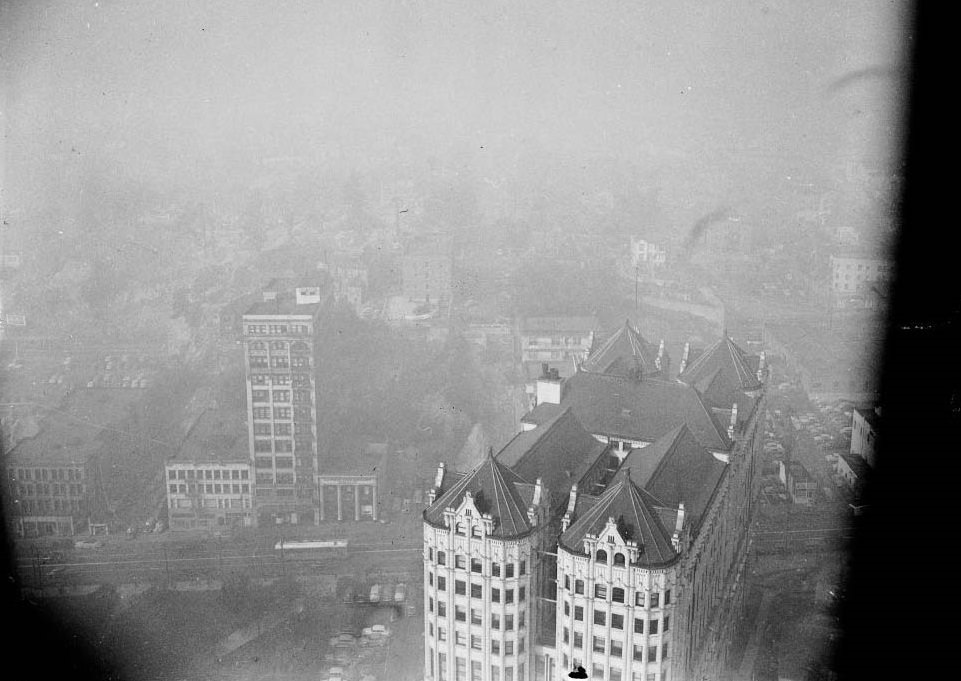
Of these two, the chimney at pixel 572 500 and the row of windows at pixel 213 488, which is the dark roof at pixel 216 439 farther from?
the chimney at pixel 572 500

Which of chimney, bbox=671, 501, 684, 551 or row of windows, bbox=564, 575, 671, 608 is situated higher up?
chimney, bbox=671, 501, 684, 551

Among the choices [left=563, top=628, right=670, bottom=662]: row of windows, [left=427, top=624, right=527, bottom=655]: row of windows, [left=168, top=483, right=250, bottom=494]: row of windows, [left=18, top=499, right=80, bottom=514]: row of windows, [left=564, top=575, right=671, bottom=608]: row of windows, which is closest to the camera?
[left=564, top=575, right=671, bottom=608]: row of windows

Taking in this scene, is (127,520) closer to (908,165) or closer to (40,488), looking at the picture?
(40,488)

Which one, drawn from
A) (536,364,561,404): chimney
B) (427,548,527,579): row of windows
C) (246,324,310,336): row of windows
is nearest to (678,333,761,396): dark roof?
A: (536,364,561,404): chimney

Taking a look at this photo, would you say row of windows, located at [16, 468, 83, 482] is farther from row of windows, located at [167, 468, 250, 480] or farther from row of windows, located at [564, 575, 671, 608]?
row of windows, located at [564, 575, 671, 608]

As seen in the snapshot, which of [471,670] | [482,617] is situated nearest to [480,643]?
[482,617]

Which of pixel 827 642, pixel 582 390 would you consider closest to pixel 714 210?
pixel 582 390

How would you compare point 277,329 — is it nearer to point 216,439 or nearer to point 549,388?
point 216,439
